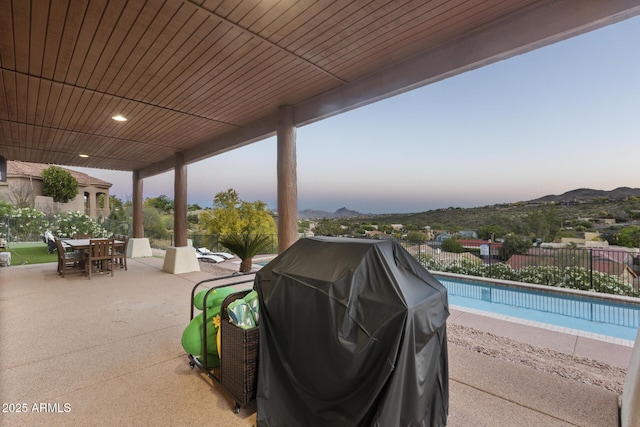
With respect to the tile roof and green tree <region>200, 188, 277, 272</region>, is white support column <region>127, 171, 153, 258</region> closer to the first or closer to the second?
green tree <region>200, 188, 277, 272</region>

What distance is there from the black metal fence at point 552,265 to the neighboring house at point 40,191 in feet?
63.0

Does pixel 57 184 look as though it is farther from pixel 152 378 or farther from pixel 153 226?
pixel 152 378

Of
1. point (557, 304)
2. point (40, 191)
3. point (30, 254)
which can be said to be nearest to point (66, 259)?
point (30, 254)

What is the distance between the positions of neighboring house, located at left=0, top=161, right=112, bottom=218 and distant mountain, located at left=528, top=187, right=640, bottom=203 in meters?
22.3

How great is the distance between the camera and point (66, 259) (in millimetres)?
6883

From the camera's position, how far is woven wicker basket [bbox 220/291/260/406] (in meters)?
1.92

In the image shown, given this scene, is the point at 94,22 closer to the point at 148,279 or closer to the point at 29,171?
the point at 148,279

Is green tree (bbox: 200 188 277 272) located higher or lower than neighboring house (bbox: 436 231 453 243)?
higher

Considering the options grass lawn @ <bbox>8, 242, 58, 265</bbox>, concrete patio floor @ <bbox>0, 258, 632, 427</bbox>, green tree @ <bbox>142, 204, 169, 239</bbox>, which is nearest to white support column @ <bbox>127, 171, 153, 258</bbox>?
grass lawn @ <bbox>8, 242, 58, 265</bbox>

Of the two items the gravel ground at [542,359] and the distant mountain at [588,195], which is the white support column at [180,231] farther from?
the distant mountain at [588,195]

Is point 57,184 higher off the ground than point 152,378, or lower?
higher

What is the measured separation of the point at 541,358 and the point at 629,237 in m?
6.43

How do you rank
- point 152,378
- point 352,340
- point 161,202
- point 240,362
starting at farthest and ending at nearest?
point 161,202
point 152,378
point 240,362
point 352,340

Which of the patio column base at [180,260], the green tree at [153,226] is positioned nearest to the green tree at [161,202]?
the green tree at [153,226]
